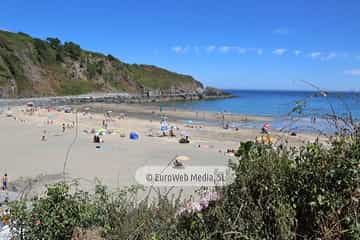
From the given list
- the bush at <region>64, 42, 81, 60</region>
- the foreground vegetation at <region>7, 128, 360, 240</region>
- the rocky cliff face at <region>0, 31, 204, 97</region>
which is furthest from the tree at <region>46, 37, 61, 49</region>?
the foreground vegetation at <region>7, 128, 360, 240</region>

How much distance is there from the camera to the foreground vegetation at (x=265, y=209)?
1.86 metres

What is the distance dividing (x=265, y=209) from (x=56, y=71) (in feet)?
227

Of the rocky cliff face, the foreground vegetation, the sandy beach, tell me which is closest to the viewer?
the foreground vegetation

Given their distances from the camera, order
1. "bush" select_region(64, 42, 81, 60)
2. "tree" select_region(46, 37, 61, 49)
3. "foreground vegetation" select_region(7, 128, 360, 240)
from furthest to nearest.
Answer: "bush" select_region(64, 42, 81, 60) < "tree" select_region(46, 37, 61, 49) < "foreground vegetation" select_region(7, 128, 360, 240)

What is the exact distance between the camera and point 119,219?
2613 mm

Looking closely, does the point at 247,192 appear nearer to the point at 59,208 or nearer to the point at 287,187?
the point at 287,187

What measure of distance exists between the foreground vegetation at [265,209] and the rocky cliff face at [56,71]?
54.7 meters

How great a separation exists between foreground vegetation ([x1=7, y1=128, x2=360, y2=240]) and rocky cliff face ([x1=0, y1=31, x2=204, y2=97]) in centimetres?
5474

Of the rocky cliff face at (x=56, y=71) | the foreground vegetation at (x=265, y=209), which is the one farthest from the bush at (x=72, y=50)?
the foreground vegetation at (x=265, y=209)

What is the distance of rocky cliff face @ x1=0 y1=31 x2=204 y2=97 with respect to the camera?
183ft

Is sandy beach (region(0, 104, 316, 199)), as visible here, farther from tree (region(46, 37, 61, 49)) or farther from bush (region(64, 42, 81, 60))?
tree (region(46, 37, 61, 49))

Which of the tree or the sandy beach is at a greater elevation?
the tree

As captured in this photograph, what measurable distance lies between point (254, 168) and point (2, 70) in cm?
5821

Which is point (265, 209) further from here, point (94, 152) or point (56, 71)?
point (56, 71)
